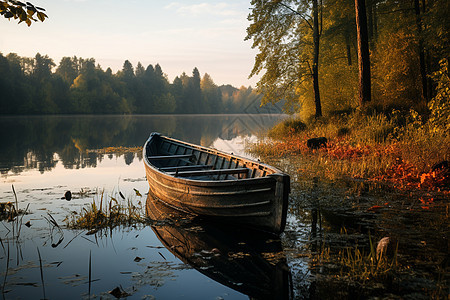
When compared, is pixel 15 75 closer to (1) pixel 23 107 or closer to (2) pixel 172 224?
(1) pixel 23 107

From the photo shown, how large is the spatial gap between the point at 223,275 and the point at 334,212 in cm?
346

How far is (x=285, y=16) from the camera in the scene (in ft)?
71.9

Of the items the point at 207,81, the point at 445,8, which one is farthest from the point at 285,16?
the point at 207,81

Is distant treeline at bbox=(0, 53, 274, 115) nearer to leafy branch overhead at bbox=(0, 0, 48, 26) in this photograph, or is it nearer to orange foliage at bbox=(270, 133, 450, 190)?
orange foliage at bbox=(270, 133, 450, 190)

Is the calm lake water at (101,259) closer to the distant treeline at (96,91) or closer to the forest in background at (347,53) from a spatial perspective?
the forest in background at (347,53)

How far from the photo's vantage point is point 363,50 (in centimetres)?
1595

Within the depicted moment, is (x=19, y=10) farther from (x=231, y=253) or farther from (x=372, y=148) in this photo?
(x=372, y=148)

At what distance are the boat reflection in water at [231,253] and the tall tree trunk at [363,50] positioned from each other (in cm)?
1189

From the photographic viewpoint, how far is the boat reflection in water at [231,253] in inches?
182

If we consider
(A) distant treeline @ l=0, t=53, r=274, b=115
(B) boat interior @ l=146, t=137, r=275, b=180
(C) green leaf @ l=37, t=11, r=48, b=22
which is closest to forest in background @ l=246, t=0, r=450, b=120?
(B) boat interior @ l=146, t=137, r=275, b=180

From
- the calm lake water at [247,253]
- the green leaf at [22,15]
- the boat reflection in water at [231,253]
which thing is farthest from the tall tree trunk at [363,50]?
the green leaf at [22,15]

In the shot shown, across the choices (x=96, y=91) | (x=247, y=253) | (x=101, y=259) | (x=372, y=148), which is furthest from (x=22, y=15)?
(x=96, y=91)

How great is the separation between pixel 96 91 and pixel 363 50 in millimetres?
79120

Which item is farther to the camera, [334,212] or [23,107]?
[23,107]
